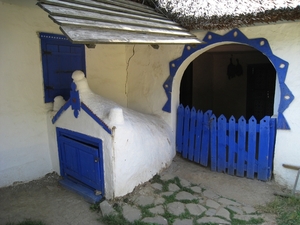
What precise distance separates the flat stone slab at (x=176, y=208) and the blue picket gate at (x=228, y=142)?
1.31 metres

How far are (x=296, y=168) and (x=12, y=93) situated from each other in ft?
14.5

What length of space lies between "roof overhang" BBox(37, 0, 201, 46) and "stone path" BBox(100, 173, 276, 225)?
213cm

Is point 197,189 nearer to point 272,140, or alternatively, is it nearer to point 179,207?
point 179,207

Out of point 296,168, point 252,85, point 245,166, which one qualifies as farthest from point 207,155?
point 252,85

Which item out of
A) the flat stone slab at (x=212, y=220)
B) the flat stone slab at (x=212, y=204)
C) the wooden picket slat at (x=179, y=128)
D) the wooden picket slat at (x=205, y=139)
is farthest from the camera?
the wooden picket slat at (x=179, y=128)

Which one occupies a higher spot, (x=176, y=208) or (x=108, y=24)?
(x=108, y=24)

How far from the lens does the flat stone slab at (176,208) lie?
3.31 metres

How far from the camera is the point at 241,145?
414cm

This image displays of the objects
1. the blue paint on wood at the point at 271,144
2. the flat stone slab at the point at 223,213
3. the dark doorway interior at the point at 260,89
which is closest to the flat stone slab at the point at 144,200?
the flat stone slab at the point at 223,213

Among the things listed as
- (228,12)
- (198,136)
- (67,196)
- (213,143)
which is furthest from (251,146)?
(67,196)

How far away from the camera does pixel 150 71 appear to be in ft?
16.8

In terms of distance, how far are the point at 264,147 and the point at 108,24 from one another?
294 cm

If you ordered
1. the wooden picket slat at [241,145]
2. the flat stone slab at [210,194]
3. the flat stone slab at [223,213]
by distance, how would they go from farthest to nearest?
the wooden picket slat at [241,145]
the flat stone slab at [210,194]
the flat stone slab at [223,213]

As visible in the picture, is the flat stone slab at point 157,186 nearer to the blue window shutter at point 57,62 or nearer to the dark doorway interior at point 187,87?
the blue window shutter at point 57,62
